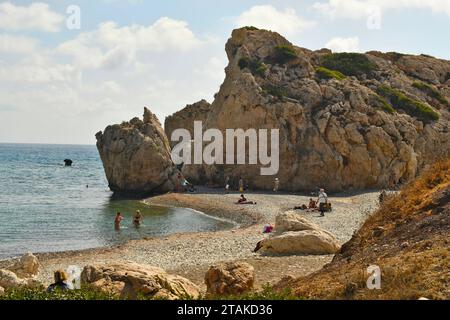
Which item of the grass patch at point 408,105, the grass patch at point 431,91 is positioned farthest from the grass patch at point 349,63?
the grass patch at point 431,91

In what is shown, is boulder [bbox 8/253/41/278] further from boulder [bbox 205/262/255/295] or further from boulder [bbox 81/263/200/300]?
boulder [bbox 205/262/255/295]

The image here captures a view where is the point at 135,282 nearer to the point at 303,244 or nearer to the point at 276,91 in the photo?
the point at 303,244

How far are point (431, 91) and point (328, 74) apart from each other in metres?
17.2

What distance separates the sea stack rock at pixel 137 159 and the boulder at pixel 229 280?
47.0 metres

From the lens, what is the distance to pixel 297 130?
202ft

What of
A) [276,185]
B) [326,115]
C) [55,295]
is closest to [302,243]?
[55,295]

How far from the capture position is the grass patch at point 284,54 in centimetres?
6994

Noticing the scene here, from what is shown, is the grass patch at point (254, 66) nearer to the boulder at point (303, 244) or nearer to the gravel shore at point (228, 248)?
the gravel shore at point (228, 248)

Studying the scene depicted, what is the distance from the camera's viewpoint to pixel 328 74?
6850cm

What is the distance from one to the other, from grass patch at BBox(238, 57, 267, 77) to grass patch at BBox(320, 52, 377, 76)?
11.6 m

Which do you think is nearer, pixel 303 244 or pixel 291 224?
pixel 303 244

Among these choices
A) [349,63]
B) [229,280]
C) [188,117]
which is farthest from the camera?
[188,117]

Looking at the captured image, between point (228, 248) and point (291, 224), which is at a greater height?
point (291, 224)

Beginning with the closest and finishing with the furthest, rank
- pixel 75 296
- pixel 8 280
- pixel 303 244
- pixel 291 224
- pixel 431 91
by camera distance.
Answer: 1. pixel 75 296
2. pixel 8 280
3. pixel 303 244
4. pixel 291 224
5. pixel 431 91
